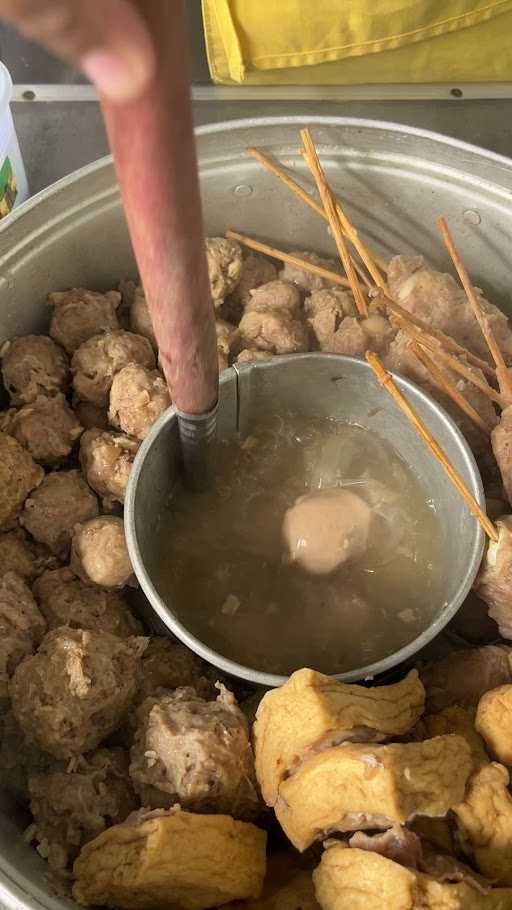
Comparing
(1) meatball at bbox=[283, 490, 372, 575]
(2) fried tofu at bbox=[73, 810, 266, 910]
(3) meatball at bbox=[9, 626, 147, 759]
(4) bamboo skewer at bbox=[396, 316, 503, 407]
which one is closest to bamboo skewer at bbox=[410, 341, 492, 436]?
(4) bamboo skewer at bbox=[396, 316, 503, 407]

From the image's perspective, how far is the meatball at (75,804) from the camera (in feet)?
4.13

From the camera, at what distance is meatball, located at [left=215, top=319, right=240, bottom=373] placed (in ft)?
5.29

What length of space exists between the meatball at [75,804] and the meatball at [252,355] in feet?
2.45

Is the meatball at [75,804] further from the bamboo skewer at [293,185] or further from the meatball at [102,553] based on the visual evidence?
the bamboo skewer at [293,185]

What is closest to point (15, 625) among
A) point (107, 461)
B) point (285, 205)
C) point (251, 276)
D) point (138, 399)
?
point (107, 461)

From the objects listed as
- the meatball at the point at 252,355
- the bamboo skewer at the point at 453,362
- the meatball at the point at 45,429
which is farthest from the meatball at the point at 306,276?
the meatball at the point at 45,429

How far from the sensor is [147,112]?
77 centimetres

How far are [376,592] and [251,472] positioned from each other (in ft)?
1.11

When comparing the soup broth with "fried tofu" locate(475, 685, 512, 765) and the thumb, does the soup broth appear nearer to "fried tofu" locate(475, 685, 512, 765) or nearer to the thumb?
"fried tofu" locate(475, 685, 512, 765)

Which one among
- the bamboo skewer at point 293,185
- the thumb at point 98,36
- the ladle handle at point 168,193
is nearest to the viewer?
the thumb at point 98,36

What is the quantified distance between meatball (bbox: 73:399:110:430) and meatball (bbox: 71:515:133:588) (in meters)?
0.24

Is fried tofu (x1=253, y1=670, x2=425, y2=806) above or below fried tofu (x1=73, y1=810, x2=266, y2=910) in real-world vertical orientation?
above

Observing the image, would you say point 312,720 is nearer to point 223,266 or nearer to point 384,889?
point 384,889

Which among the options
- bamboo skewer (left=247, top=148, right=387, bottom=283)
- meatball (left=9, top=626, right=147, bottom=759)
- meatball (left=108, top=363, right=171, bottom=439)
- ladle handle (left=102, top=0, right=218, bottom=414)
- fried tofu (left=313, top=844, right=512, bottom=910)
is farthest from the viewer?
bamboo skewer (left=247, top=148, right=387, bottom=283)
